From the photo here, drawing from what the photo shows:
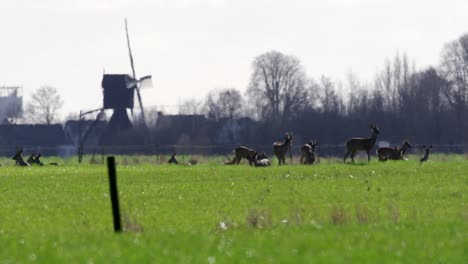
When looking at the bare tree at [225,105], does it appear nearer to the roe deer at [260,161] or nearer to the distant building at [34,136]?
the distant building at [34,136]

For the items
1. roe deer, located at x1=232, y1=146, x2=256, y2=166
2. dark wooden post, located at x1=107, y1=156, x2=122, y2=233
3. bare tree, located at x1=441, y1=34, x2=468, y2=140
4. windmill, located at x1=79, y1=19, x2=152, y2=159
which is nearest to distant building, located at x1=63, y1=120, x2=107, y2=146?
windmill, located at x1=79, y1=19, x2=152, y2=159

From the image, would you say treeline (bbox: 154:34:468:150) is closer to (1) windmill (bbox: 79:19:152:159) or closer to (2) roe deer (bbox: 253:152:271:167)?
(1) windmill (bbox: 79:19:152:159)

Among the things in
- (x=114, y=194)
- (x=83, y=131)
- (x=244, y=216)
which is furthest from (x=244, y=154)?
(x=83, y=131)

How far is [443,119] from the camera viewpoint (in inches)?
5153

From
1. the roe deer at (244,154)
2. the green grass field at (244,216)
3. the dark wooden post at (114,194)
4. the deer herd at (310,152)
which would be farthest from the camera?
the roe deer at (244,154)

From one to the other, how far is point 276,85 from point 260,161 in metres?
86.8

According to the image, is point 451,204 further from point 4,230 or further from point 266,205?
point 4,230

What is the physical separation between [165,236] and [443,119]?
365 feet

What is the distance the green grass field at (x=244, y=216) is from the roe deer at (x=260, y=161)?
26.7ft

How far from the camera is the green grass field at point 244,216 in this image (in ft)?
62.5

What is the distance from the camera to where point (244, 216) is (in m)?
27.9

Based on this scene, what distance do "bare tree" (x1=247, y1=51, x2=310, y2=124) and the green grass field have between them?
9308cm

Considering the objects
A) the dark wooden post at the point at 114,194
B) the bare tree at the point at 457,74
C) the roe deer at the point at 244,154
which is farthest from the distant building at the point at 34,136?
the dark wooden post at the point at 114,194

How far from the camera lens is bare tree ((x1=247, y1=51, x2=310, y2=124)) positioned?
142000 mm
